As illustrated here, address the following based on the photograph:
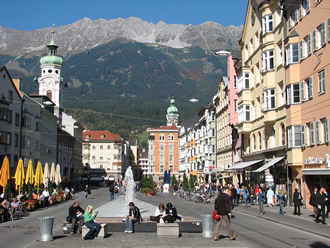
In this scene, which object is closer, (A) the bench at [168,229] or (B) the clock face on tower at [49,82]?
(A) the bench at [168,229]

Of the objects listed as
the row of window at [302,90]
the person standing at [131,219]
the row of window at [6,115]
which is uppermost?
the row of window at [6,115]

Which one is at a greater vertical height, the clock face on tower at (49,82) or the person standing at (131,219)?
the clock face on tower at (49,82)

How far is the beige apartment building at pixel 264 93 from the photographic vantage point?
35.4 metres

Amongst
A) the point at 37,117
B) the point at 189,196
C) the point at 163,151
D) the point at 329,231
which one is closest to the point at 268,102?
the point at 189,196

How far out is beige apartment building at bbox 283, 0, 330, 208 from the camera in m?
27.5

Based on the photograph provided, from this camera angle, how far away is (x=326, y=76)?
88.8 feet

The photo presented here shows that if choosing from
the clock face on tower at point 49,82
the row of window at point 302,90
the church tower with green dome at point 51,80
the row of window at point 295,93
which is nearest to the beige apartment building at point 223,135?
the row of window at point 295,93

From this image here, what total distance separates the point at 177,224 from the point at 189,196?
29530 mm

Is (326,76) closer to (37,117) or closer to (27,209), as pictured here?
(27,209)

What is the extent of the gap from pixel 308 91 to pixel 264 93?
7217mm

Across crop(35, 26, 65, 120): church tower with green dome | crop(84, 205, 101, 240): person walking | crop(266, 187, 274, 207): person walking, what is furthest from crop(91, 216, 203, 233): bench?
Result: crop(35, 26, 65, 120): church tower with green dome

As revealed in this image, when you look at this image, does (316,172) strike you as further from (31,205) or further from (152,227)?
(31,205)

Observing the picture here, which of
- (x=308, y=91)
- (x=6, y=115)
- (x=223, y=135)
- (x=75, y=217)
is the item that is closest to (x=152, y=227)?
(x=75, y=217)

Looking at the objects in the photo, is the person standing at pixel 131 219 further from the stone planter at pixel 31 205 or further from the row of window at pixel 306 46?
the row of window at pixel 306 46
